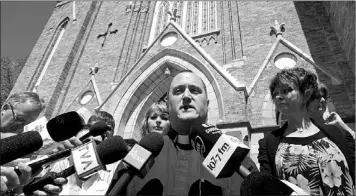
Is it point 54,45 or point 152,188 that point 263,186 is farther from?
point 54,45

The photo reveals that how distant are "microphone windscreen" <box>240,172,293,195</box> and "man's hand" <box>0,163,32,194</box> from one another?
961mm

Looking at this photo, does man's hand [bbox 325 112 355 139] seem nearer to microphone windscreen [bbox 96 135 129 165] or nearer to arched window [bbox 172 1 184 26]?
microphone windscreen [bbox 96 135 129 165]

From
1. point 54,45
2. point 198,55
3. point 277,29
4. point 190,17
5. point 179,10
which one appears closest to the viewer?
point 198,55

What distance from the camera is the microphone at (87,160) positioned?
1.21m

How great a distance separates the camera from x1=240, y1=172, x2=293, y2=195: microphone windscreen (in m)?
0.99

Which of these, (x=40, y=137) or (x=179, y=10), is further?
(x=179, y=10)

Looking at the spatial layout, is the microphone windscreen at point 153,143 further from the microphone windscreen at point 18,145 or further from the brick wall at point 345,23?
the brick wall at point 345,23

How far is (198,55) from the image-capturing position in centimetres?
778

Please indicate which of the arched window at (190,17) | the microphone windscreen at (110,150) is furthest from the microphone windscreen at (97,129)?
the arched window at (190,17)

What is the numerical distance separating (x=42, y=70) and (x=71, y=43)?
1900 millimetres

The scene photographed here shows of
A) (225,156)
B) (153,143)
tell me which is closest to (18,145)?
(153,143)

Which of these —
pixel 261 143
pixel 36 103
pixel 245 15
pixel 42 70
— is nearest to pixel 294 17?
pixel 245 15

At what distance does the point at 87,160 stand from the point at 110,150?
14cm

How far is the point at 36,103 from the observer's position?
1929 mm
